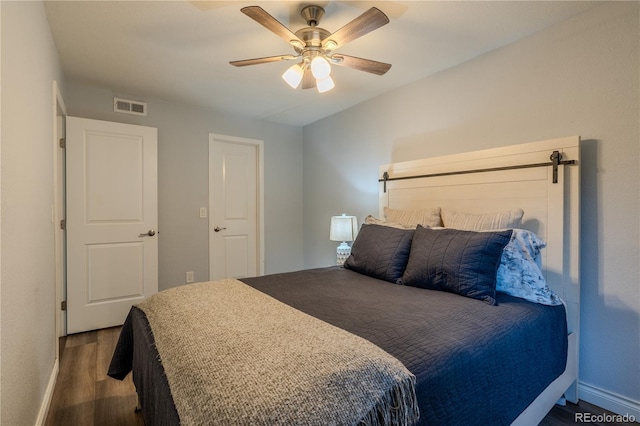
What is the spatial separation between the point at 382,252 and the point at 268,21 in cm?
154

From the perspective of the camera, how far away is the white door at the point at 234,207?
3859 millimetres

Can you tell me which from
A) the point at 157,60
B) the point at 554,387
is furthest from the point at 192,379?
the point at 157,60

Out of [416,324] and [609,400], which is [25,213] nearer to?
[416,324]

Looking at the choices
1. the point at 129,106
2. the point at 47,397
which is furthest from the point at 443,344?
the point at 129,106

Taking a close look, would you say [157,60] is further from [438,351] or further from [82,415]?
[438,351]

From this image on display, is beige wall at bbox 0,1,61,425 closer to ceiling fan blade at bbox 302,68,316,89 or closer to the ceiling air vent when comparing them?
the ceiling air vent

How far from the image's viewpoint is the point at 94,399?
6.40ft

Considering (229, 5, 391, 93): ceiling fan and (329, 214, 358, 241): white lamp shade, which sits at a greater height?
(229, 5, 391, 93): ceiling fan

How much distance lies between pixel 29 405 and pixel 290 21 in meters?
2.49

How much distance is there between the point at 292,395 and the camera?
32.4 inches

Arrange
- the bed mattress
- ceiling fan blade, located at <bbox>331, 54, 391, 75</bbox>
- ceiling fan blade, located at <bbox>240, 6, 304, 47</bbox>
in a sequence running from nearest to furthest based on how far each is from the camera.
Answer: the bed mattress, ceiling fan blade, located at <bbox>240, 6, 304, 47</bbox>, ceiling fan blade, located at <bbox>331, 54, 391, 75</bbox>

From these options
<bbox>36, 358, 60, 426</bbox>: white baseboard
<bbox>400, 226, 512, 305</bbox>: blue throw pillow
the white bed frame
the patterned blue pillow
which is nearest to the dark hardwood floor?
<bbox>36, 358, 60, 426</bbox>: white baseboard

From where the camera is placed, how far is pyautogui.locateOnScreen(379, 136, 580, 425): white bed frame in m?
1.89

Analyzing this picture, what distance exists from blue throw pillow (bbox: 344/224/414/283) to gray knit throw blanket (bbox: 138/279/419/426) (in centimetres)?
96
